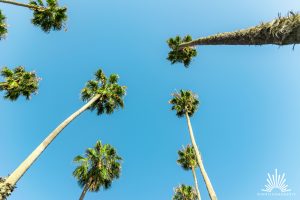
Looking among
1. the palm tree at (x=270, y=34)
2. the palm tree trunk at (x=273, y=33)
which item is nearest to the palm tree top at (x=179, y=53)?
the palm tree at (x=270, y=34)

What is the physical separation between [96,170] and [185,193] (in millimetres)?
12789

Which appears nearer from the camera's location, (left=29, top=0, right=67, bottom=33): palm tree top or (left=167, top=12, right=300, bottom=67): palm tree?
(left=167, top=12, right=300, bottom=67): palm tree

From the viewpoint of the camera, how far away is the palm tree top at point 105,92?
24000mm

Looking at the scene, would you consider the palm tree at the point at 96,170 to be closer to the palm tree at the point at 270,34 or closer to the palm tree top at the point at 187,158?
the palm tree top at the point at 187,158

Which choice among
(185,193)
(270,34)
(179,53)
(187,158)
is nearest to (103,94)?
(179,53)

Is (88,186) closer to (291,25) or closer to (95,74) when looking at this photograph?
(95,74)

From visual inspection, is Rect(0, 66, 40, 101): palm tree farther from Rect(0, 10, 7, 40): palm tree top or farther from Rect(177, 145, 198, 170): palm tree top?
Rect(177, 145, 198, 170): palm tree top

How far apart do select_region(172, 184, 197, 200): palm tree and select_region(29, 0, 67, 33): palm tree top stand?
73.9ft

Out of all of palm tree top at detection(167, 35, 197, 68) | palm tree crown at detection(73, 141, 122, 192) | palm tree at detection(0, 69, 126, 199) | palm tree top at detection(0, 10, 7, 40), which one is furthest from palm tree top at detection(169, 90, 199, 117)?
palm tree top at detection(0, 10, 7, 40)

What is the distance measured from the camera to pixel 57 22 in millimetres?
21531

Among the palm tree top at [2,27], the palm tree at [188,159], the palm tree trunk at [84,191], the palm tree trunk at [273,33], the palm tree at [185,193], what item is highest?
the palm tree top at [2,27]

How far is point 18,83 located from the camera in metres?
22.3

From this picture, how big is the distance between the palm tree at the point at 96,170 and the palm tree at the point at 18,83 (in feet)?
25.0

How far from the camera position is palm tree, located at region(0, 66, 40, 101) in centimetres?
2170
